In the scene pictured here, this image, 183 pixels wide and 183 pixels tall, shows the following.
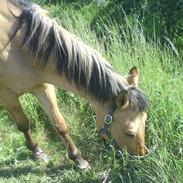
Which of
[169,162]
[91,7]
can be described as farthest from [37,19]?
[91,7]

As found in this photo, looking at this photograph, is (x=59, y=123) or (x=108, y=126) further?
(x=59, y=123)

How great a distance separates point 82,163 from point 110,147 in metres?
0.36

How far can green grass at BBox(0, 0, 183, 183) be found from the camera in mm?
3367

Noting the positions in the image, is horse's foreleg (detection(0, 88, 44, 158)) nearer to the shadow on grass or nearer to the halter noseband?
the shadow on grass

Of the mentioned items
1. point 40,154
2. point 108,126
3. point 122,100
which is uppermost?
point 122,100

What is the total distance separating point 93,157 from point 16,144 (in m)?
0.83

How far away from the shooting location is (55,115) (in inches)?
152

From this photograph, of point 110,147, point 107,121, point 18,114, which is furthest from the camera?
point 18,114

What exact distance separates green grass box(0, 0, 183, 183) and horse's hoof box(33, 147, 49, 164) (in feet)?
0.19

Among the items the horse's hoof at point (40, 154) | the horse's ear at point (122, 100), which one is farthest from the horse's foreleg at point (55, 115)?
the horse's ear at point (122, 100)

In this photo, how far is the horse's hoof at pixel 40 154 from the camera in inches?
159

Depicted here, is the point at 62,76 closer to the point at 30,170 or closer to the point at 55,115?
the point at 55,115

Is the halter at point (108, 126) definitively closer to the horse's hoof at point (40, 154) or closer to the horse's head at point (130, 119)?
the horse's head at point (130, 119)

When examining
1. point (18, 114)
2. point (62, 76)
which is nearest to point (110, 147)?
point (62, 76)
